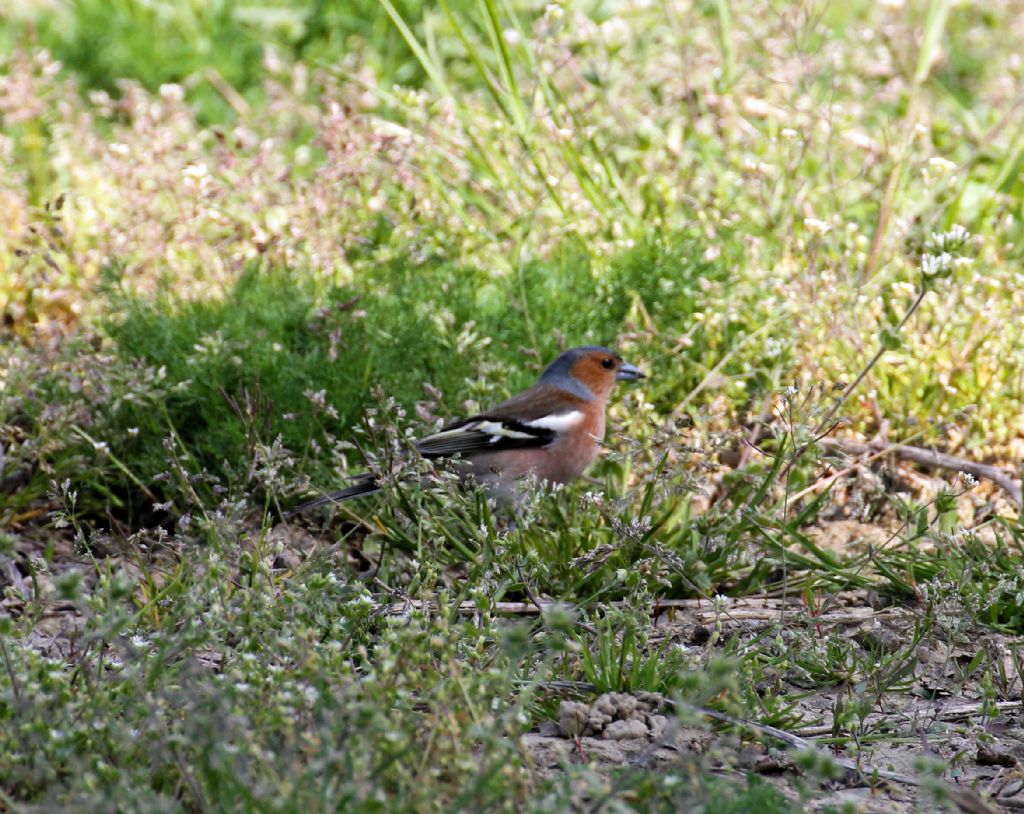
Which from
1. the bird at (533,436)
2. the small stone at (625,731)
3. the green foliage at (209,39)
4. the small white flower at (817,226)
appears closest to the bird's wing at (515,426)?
the bird at (533,436)

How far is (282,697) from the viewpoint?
2.75 meters

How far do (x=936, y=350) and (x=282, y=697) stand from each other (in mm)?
3679

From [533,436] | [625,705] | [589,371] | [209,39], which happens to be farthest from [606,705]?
[209,39]

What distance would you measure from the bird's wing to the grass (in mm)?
203

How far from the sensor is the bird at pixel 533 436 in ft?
16.7

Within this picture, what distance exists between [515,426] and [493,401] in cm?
38

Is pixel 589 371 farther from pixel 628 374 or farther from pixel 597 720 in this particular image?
pixel 597 720

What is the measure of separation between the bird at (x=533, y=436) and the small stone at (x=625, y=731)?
1.76 m

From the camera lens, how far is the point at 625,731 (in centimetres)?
336

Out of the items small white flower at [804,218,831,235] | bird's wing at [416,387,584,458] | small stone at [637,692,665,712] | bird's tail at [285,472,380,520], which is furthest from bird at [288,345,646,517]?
small stone at [637,692,665,712]

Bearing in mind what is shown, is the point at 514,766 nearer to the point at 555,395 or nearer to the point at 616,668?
the point at 616,668

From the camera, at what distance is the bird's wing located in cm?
506

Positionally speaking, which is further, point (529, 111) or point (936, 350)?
point (529, 111)

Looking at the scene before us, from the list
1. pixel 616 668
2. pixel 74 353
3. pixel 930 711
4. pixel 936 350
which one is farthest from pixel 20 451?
pixel 936 350
